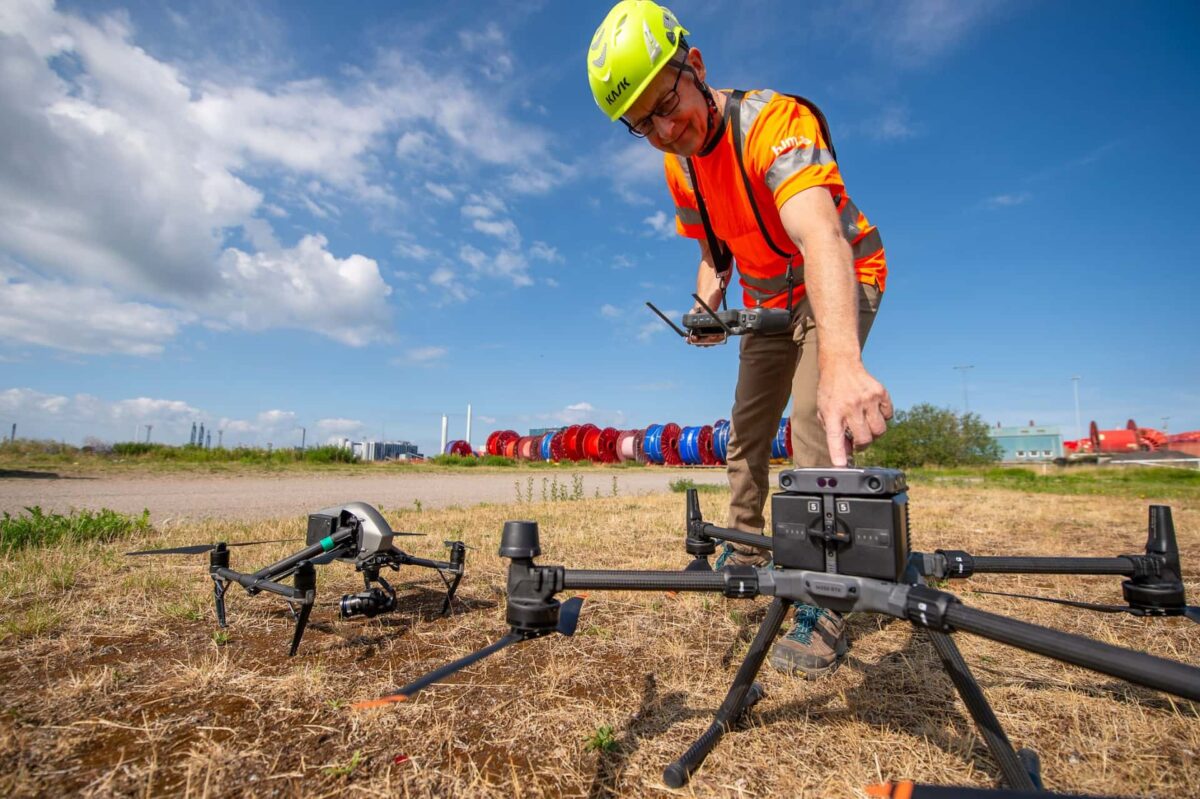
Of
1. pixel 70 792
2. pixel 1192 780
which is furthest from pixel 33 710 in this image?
pixel 1192 780

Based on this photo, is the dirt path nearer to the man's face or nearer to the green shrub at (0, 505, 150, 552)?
the green shrub at (0, 505, 150, 552)

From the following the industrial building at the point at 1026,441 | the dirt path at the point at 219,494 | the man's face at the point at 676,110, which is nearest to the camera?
the man's face at the point at 676,110

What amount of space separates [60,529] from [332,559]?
3.56m

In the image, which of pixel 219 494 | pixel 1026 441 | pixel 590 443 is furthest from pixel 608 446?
pixel 1026 441

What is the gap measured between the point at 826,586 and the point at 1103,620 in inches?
115

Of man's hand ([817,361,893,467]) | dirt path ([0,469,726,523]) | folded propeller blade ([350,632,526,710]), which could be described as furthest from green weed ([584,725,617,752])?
dirt path ([0,469,726,523])

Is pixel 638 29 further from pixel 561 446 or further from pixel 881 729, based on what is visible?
pixel 561 446

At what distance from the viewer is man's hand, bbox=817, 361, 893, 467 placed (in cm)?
159

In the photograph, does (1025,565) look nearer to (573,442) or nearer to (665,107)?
(665,107)

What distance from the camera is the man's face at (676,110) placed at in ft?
7.64

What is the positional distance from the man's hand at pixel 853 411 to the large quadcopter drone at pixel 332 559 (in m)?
2.03

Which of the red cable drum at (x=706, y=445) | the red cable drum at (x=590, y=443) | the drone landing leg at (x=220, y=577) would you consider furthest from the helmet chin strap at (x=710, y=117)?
the red cable drum at (x=590, y=443)

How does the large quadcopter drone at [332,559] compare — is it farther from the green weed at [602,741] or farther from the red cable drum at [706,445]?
the red cable drum at [706,445]

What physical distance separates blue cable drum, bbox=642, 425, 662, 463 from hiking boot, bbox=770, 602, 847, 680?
30123 millimetres
